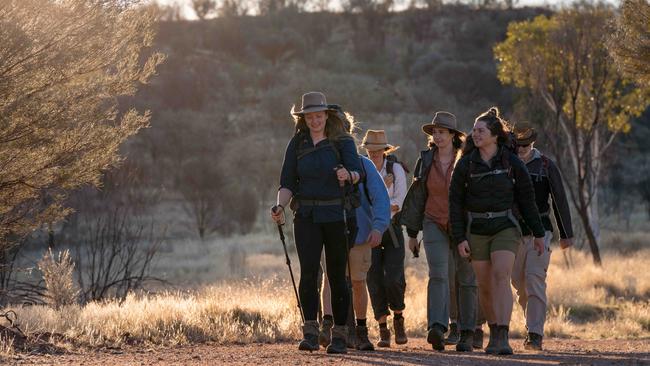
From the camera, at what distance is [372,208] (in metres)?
9.08

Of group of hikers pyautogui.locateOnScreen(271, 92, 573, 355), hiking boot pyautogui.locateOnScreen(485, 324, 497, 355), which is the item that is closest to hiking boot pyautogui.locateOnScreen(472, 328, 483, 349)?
group of hikers pyautogui.locateOnScreen(271, 92, 573, 355)

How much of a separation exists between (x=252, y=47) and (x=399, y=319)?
72.7 m

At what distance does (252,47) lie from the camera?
8181cm

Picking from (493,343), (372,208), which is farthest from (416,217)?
(493,343)

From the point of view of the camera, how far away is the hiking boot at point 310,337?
864cm

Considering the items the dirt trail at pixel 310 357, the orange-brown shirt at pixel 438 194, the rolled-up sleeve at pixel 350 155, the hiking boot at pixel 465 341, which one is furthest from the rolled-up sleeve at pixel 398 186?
the rolled-up sleeve at pixel 350 155

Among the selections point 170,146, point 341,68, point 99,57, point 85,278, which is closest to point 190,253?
point 85,278

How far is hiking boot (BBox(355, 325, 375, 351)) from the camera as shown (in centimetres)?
926

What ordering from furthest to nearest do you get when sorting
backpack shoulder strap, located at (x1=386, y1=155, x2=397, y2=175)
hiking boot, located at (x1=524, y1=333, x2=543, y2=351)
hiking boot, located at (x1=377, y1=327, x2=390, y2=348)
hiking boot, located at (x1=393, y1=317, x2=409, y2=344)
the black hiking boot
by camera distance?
1. backpack shoulder strap, located at (x1=386, y1=155, x2=397, y2=175)
2. hiking boot, located at (x1=393, y1=317, x2=409, y2=344)
3. hiking boot, located at (x1=377, y1=327, x2=390, y2=348)
4. hiking boot, located at (x1=524, y1=333, x2=543, y2=351)
5. the black hiking boot

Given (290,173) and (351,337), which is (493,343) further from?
(290,173)

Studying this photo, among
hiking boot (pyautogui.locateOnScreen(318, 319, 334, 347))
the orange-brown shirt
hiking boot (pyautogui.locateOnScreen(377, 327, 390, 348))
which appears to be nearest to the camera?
hiking boot (pyautogui.locateOnScreen(318, 319, 334, 347))

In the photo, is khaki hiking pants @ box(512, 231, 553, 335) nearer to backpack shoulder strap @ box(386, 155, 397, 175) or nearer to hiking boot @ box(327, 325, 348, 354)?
backpack shoulder strap @ box(386, 155, 397, 175)

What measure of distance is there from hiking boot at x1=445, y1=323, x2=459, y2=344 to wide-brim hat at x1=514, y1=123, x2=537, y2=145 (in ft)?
6.49

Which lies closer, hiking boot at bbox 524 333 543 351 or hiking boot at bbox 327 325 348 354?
hiking boot at bbox 327 325 348 354
